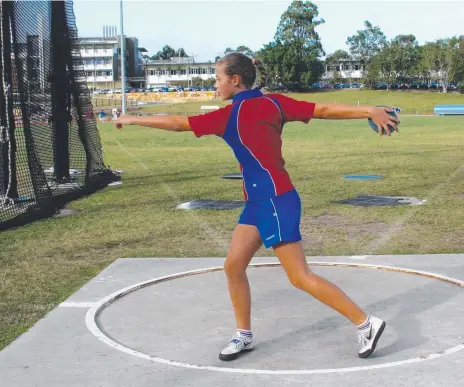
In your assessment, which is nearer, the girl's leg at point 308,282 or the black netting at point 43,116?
the girl's leg at point 308,282

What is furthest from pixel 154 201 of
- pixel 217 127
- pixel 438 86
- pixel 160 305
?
pixel 438 86

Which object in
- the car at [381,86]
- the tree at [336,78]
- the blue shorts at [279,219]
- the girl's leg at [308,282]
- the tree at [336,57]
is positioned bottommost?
the girl's leg at [308,282]

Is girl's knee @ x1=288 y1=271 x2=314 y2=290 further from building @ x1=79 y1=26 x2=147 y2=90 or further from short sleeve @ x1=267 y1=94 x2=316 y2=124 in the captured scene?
building @ x1=79 y1=26 x2=147 y2=90

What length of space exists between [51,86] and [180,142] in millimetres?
15832

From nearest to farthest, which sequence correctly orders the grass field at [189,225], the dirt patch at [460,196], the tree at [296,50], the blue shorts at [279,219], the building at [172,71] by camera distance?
the blue shorts at [279,219] < the grass field at [189,225] < the dirt patch at [460,196] < the tree at [296,50] < the building at [172,71]

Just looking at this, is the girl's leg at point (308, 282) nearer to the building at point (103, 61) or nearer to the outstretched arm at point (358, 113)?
the outstretched arm at point (358, 113)

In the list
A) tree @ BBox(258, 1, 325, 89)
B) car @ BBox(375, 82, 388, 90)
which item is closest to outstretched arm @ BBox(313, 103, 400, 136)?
tree @ BBox(258, 1, 325, 89)

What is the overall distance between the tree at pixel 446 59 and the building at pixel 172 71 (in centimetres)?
6017

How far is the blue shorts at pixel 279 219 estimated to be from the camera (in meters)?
4.44

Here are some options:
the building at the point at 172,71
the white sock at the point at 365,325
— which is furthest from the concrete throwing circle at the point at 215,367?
the building at the point at 172,71

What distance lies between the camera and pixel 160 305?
236 inches

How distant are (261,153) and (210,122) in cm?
38

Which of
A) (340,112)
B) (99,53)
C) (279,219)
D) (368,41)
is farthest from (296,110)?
(99,53)

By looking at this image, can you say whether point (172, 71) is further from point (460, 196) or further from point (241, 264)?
point (241, 264)
